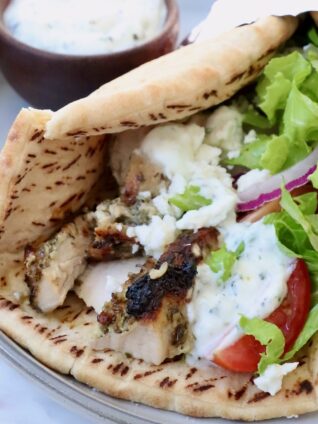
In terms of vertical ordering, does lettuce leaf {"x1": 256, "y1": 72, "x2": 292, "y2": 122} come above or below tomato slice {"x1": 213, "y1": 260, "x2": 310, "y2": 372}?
above

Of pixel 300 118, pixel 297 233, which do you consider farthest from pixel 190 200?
pixel 300 118

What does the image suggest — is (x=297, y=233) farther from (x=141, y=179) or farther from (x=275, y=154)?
(x=141, y=179)

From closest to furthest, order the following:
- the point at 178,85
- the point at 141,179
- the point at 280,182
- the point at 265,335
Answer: the point at 265,335 < the point at 178,85 < the point at 280,182 < the point at 141,179

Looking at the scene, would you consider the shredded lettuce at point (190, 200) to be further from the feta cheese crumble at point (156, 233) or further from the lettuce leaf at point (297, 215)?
the lettuce leaf at point (297, 215)

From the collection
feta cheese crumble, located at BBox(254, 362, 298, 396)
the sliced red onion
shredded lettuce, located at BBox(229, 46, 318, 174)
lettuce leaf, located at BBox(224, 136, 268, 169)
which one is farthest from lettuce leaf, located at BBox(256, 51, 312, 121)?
feta cheese crumble, located at BBox(254, 362, 298, 396)

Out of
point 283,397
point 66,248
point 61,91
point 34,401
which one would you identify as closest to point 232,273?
point 283,397

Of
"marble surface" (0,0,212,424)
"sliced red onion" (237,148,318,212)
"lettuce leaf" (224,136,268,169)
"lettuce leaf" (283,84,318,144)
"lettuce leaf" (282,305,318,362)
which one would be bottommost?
"lettuce leaf" (282,305,318,362)

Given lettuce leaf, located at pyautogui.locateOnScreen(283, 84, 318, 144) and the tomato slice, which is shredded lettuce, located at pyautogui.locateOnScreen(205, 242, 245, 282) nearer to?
the tomato slice

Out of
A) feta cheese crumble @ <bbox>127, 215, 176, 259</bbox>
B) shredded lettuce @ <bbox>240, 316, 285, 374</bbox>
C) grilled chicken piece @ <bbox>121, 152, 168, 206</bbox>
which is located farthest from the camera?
grilled chicken piece @ <bbox>121, 152, 168, 206</bbox>
